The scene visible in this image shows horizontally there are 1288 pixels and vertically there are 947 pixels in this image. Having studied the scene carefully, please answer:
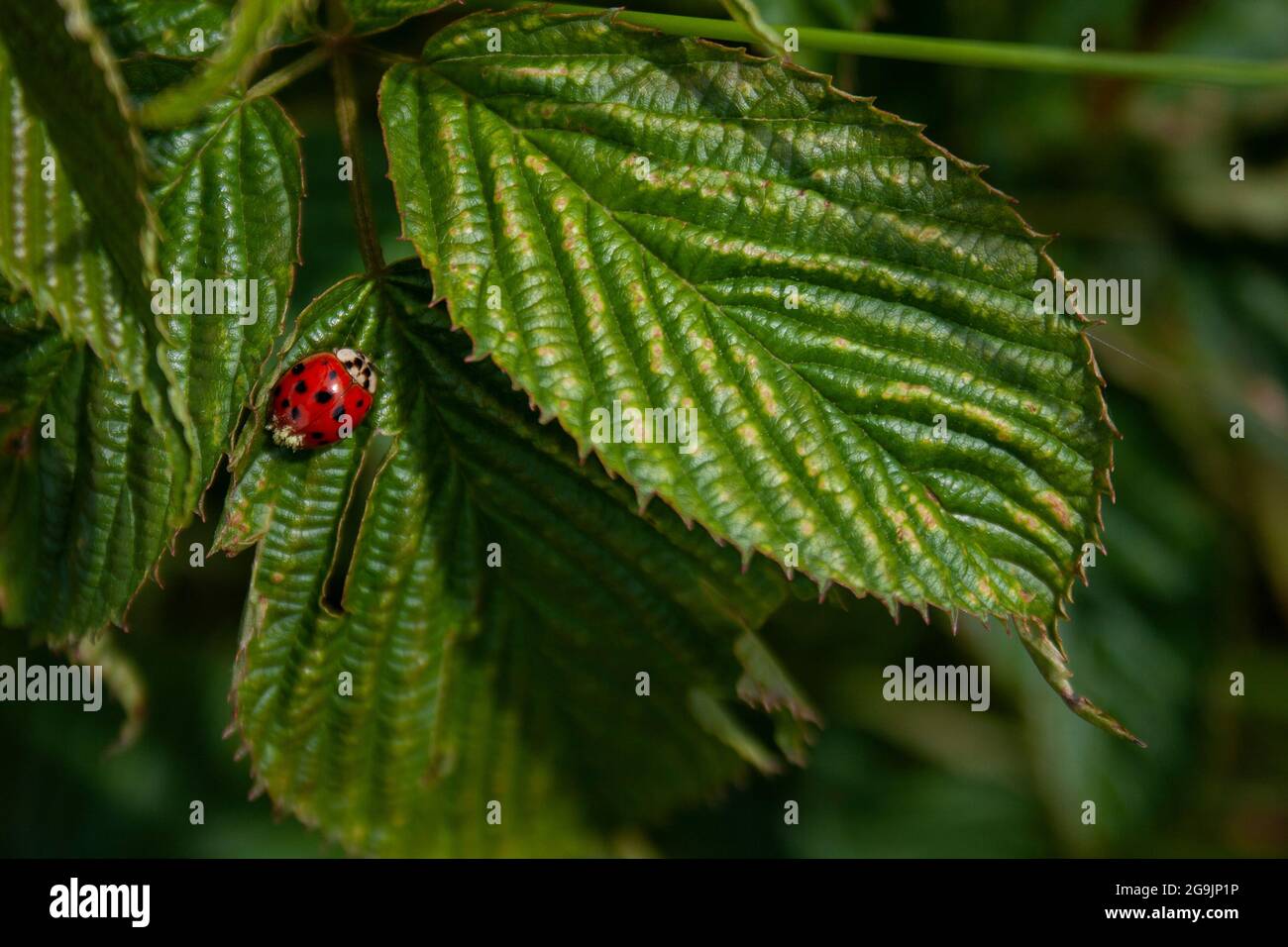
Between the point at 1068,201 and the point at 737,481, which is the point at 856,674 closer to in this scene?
the point at 1068,201

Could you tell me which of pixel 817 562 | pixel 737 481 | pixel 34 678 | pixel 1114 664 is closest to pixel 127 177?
pixel 737 481

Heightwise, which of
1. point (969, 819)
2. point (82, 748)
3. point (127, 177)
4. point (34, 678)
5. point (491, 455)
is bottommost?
point (969, 819)

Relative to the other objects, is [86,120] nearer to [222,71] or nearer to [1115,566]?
[222,71]

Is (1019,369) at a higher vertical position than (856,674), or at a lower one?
higher

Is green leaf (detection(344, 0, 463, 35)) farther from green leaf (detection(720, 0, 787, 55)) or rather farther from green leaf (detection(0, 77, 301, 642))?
green leaf (detection(720, 0, 787, 55))

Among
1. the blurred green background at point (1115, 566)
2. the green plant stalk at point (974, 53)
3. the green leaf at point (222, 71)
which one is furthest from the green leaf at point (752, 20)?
the blurred green background at point (1115, 566)

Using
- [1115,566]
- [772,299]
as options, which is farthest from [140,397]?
[1115,566]
